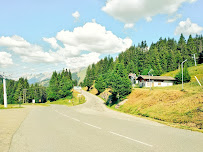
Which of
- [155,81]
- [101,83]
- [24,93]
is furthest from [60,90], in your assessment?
[155,81]

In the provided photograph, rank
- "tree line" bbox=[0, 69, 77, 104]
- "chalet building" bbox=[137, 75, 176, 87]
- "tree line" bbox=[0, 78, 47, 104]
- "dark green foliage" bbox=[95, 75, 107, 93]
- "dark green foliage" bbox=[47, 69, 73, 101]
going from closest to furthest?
"chalet building" bbox=[137, 75, 176, 87] < "dark green foliage" bbox=[95, 75, 107, 93] < "dark green foliage" bbox=[47, 69, 73, 101] < "tree line" bbox=[0, 69, 77, 104] < "tree line" bbox=[0, 78, 47, 104]

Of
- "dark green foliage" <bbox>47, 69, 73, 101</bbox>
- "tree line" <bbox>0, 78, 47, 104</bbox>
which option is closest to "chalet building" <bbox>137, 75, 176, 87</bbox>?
"dark green foliage" <bbox>47, 69, 73, 101</bbox>

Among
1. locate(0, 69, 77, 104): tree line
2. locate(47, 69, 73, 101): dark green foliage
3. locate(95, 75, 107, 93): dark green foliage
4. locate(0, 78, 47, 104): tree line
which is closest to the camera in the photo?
locate(95, 75, 107, 93): dark green foliage

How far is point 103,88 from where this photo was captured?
8631 centimetres

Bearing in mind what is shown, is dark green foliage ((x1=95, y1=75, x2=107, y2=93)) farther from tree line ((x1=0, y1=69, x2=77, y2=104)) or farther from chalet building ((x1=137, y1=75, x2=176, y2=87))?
chalet building ((x1=137, y1=75, x2=176, y2=87))

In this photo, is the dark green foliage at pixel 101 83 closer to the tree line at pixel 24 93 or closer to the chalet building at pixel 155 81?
the chalet building at pixel 155 81

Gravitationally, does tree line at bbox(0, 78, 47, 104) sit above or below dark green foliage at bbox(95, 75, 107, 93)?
below

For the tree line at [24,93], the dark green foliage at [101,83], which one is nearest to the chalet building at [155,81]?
the dark green foliage at [101,83]

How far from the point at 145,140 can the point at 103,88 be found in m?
78.1

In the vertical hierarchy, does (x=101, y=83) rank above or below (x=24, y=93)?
above

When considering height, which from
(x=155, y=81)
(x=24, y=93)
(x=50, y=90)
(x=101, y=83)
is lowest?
(x=24, y=93)

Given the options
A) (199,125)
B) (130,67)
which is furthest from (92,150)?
(130,67)

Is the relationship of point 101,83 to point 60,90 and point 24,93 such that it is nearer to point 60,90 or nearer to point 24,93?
point 60,90

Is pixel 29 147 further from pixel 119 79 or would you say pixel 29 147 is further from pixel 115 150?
pixel 119 79
